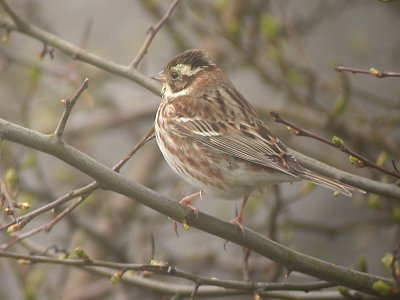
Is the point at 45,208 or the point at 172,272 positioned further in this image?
the point at 172,272

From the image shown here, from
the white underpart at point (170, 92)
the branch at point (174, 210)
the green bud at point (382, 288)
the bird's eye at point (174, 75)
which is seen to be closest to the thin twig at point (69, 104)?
the branch at point (174, 210)

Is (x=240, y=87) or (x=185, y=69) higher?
(x=240, y=87)

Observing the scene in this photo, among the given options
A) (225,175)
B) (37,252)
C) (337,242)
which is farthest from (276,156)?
(337,242)

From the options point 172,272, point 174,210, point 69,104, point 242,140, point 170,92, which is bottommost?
point 172,272

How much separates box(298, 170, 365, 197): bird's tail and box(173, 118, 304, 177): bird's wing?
5.8 inches

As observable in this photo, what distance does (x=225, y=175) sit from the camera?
4434 mm

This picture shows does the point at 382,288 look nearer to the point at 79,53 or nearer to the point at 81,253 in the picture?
the point at 81,253

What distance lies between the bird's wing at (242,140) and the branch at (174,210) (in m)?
0.61

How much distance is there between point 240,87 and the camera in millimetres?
9109

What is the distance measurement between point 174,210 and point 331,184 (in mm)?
887

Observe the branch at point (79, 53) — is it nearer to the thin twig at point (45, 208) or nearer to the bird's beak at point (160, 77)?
the bird's beak at point (160, 77)

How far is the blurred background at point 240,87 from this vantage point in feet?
19.1

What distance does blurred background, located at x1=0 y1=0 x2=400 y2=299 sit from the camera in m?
5.82

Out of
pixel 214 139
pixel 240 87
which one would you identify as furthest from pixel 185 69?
pixel 240 87
